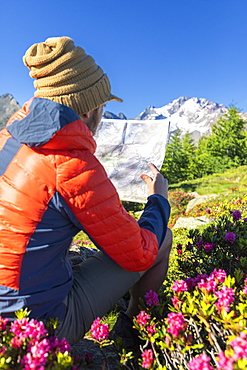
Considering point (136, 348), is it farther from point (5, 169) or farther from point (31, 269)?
point (5, 169)

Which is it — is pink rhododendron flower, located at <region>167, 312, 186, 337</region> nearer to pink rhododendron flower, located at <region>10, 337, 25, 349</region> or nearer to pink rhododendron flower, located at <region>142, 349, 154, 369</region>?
pink rhododendron flower, located at <region>142, 349, 154, 369</region>

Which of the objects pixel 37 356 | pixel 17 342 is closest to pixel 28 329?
pixel 17 342

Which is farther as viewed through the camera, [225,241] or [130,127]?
[130,127]

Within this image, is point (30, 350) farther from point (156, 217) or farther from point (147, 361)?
point (156, 217)

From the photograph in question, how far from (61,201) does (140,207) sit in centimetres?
1937

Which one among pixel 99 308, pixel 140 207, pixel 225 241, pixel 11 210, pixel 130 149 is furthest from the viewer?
pixel 140 207

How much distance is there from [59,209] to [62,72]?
2.61ft

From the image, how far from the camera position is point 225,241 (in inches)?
95.6

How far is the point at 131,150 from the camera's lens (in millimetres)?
3033

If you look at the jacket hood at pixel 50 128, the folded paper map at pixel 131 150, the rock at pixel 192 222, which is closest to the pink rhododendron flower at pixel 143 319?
the jacket hood at pixel 50 128

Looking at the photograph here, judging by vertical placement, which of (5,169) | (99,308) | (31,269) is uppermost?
(5,169)

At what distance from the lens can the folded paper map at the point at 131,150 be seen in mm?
2748

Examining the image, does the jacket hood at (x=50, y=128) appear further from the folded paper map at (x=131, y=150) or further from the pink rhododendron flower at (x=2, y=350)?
the folded paper map at (x=131, y=150)

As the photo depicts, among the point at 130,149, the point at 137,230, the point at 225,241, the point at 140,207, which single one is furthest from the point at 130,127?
the point at 140,207
